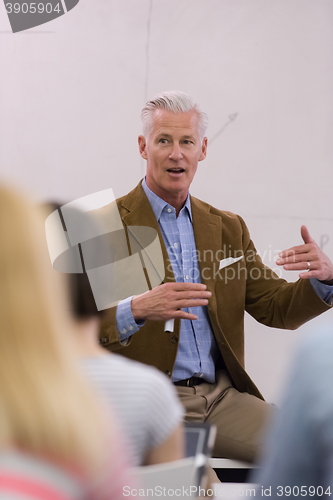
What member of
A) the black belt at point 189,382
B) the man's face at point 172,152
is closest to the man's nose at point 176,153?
the man's face at point 172,152

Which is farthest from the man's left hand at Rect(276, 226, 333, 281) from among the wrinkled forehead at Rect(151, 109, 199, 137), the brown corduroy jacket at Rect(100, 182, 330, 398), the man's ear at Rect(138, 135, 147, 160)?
the man's ear at Rect(138, 135, 147, 160)

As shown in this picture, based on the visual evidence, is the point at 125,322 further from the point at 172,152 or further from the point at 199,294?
the point at 172,152

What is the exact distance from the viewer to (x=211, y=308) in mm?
1839

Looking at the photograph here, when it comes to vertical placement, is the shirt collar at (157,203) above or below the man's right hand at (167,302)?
above

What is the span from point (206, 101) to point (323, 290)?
1199mm

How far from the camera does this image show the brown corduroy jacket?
70.4 inches

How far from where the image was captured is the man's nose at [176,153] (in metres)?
1.99

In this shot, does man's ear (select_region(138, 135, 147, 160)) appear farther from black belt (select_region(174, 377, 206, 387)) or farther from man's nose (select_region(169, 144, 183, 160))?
black belt (select_region(174, 377, 206, 387))

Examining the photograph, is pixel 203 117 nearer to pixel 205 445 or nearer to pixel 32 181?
pixel 32 181

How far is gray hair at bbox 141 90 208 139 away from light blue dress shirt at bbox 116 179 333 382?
25 centimetres

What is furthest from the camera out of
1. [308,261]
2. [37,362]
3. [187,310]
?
[187,310]

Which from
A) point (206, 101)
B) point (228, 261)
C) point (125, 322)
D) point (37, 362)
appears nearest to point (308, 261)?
point (228, 261)

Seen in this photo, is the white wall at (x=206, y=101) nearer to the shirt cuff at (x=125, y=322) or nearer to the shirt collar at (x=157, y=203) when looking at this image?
the shirt collar at (x=157, y=203)

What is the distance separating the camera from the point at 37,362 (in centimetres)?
54
